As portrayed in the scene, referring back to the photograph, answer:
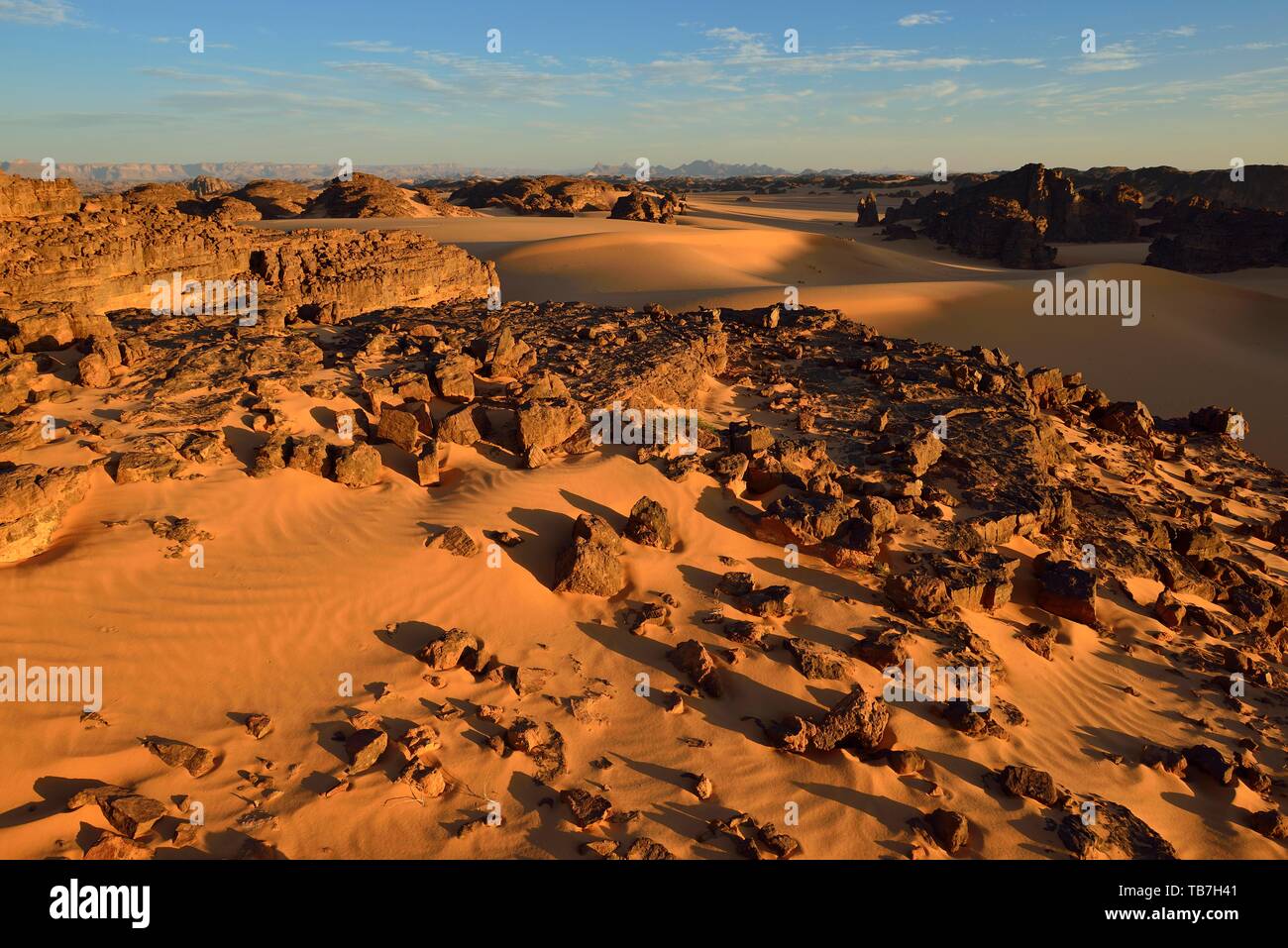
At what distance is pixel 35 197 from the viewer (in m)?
12.0

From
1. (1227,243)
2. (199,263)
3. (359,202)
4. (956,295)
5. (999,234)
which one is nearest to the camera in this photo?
(199,263)

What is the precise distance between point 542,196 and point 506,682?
50.4 m

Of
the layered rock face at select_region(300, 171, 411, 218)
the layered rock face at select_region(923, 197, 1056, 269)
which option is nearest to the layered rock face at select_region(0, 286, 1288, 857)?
the layered rock face at select_region(923, 197, 1056, 269)

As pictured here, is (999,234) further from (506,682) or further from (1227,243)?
(506,682)

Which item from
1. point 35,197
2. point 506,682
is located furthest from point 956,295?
point 35,197

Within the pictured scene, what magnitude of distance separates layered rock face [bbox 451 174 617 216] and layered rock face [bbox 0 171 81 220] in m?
39.2

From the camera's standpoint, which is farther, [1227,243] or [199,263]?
[1227,243]

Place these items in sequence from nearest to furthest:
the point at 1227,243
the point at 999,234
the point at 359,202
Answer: the point at 1227,243 → the point at 359,202 → the point at 999,234

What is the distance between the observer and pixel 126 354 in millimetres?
9258

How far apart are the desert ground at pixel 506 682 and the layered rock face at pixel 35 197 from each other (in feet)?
17.5

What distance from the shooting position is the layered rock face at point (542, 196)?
50375 mm

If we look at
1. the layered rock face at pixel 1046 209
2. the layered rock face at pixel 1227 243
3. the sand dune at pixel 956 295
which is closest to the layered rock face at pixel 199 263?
the sand dune at pixel 956 295

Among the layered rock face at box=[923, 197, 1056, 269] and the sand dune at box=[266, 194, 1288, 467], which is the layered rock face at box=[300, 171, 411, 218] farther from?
the layered rock face at box=[923, 197, 1056, 269]

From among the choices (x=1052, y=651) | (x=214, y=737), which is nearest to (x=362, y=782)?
(x=214, y=737)
